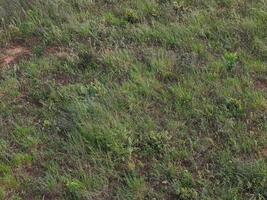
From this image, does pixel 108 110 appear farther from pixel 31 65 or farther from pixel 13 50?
pixel 13 50

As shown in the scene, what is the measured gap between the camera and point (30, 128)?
691 centimetres

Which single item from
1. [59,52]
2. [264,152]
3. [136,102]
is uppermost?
[59,52]

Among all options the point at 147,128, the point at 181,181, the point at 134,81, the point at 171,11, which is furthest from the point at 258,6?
the point at 181,181

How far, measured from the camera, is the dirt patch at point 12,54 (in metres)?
8.39

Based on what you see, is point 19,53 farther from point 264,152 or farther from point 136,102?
point 264,152

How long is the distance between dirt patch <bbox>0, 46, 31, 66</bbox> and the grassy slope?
6.2 inches

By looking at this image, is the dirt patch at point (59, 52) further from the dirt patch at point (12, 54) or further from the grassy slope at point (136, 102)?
the dirt patch at point (12, 54)

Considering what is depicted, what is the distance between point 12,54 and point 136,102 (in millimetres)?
2564

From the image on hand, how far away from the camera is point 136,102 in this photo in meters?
7.08

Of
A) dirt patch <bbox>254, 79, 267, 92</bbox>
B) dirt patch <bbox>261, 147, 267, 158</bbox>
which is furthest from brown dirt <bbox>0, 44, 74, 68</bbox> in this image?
dirt patch <bbox>261, 147, 267, 158</bbox>

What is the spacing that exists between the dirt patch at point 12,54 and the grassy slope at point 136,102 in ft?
0.51

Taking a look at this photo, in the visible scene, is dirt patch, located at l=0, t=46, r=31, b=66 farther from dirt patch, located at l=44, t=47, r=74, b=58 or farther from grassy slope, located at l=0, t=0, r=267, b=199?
dirt patch, located at l=44, t=47, r=74, b=58

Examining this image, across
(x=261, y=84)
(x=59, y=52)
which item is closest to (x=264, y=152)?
(x=261, y=84)

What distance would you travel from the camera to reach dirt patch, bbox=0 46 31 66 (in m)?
8.39
